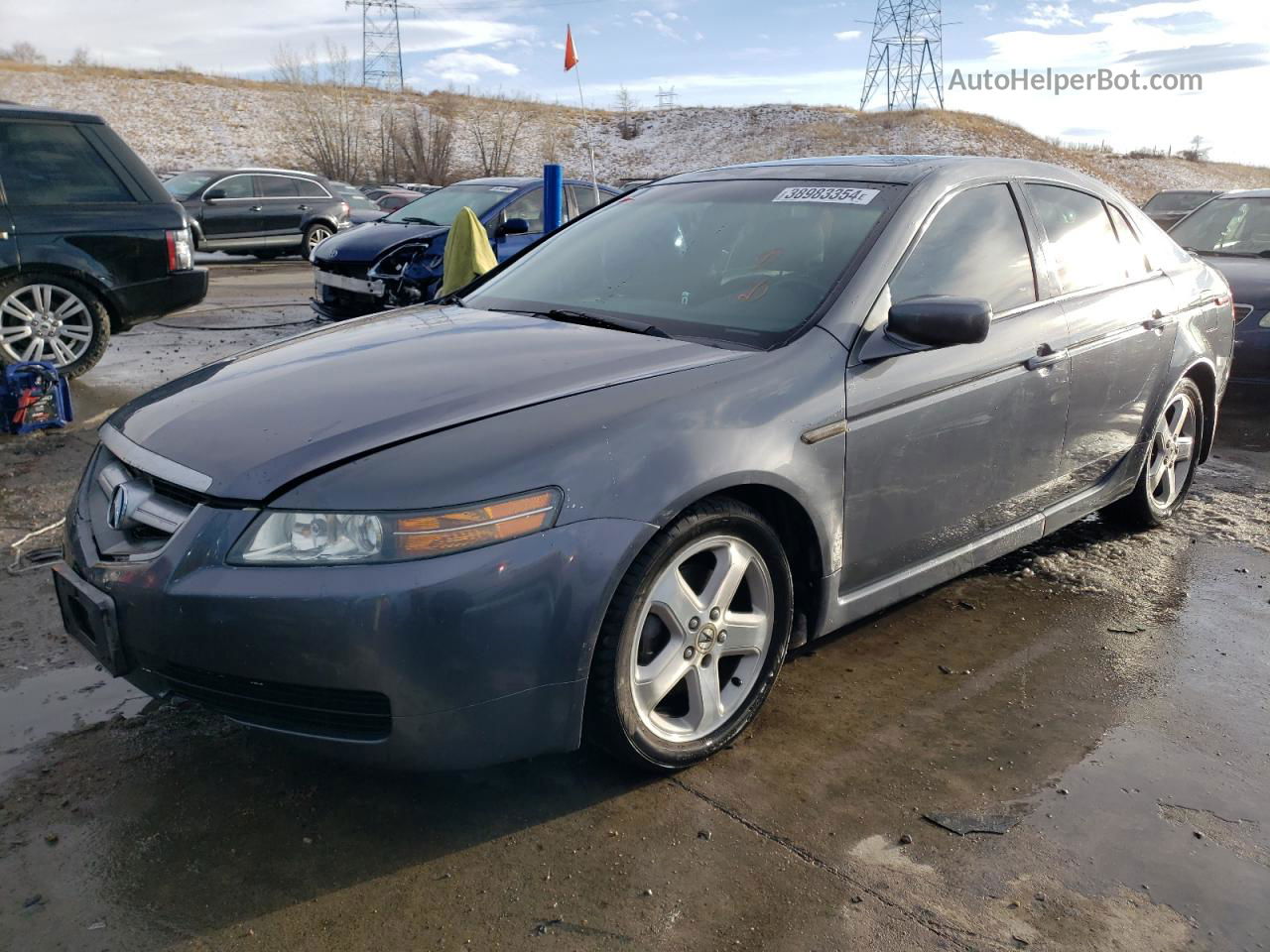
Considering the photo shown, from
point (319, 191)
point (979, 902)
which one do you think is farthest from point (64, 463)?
point (319, 191)

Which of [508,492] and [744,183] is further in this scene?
[744,183]

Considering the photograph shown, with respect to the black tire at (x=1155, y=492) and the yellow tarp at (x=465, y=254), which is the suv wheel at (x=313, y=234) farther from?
the black tire at (x=1155, y=492)

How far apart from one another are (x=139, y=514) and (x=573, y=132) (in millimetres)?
60198

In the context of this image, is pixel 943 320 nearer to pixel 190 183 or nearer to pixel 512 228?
pixel 512 228

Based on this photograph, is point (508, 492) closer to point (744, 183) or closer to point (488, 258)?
point (744, 183)

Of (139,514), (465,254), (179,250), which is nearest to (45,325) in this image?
(179,250)

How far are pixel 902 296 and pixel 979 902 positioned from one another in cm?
174

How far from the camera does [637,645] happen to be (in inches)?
102

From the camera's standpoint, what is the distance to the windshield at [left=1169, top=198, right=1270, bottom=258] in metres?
8.12

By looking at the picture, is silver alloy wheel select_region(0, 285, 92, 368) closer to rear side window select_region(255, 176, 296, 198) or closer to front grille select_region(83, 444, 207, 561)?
front grille select_region(83, 444, 207, 561)

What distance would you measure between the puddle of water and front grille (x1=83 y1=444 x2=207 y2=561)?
654 mm

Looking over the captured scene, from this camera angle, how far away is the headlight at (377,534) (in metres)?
2.26

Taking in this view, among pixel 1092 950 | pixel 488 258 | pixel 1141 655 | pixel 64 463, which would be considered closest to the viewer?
pixel 1092 950

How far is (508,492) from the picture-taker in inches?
91.2
